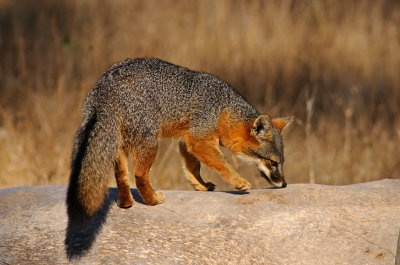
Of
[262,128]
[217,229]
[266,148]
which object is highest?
[262,128]

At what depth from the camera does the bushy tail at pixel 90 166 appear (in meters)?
3.03

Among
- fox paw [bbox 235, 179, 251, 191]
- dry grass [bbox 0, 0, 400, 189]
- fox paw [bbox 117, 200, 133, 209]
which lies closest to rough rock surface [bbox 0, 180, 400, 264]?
fox paw [bbox 117, 200, 133, 209]

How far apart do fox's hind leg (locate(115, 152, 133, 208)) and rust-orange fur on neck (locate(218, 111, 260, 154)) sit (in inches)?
34.8

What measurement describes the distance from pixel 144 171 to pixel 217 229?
711mm

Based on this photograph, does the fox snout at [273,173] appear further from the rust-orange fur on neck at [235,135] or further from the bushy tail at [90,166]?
the bushy tail at [90,166]

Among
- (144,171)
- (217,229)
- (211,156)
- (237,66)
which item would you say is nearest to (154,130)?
(144,171)

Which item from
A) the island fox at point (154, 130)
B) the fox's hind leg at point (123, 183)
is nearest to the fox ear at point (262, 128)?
the island fox at point (154, 130)

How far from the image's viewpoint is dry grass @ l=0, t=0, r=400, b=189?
604 centimetres

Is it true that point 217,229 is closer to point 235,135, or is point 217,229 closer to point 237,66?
point 235,135

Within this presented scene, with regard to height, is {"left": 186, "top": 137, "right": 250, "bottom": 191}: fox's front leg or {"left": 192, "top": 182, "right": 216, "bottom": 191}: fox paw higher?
{"left": 186, "top": 137, "right": 250, "bottom": 191}: fox's front leg

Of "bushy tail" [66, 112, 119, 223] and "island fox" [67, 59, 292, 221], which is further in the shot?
"island fox" [67, 59, 292, 221]

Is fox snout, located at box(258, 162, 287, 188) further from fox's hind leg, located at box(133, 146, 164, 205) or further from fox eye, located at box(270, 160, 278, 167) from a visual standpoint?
fox's hind leg, located at box(133, 146, 164, 205)

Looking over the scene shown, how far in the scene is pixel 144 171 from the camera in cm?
364

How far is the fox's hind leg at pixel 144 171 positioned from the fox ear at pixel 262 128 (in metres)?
0.86
